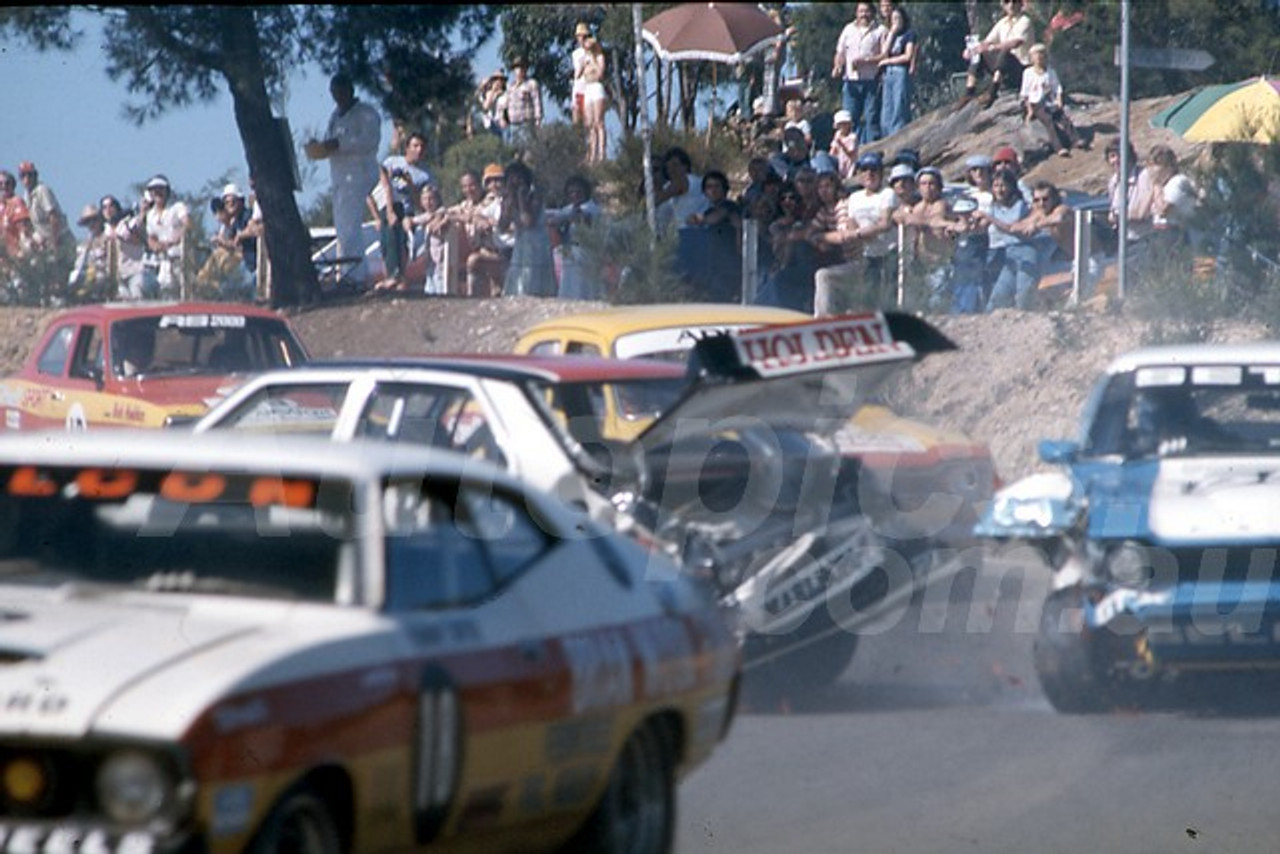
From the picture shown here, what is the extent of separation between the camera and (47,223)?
1250 cm

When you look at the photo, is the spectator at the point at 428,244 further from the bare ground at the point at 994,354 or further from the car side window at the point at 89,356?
the car side window at the point at 89,356

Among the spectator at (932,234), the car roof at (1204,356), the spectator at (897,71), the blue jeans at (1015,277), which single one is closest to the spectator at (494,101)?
the spectator at (897,71)

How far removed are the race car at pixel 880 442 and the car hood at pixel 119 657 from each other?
3860 mm

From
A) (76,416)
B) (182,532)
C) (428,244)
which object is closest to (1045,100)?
(428,244)

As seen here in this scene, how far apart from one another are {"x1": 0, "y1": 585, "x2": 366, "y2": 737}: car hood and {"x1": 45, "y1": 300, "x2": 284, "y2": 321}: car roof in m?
6.77

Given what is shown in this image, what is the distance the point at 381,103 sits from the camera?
1127 cm

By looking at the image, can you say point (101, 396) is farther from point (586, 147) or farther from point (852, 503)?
point (852, 503)

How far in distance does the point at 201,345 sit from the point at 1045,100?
16.5 feet

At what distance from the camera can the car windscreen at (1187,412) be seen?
9.21 meters

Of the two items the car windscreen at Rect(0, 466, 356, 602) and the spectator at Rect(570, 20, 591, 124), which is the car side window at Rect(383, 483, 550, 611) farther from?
the spectator at Rect(570, 20, 591, 124)

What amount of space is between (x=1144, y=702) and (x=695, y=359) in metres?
2.62

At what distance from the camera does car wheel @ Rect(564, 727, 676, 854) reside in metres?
5.79

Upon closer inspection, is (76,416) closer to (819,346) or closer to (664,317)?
(664,317)

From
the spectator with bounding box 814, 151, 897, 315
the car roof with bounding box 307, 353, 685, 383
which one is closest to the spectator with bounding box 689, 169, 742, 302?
the spectator with bounding box 814, 151, 897, 315
